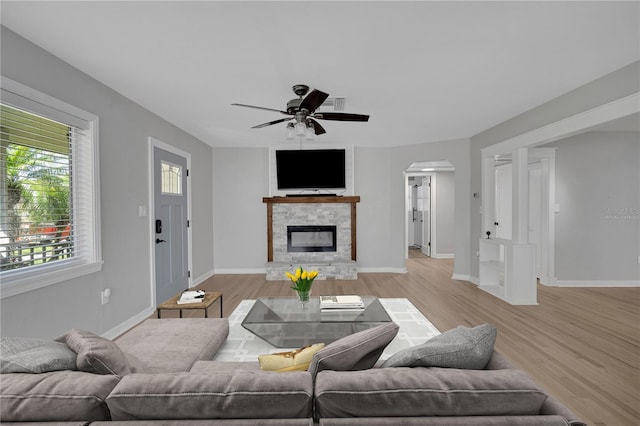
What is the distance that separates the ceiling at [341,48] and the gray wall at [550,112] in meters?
0.12

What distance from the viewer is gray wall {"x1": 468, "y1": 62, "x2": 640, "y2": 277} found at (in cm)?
292

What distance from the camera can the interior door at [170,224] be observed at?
4.25 metres

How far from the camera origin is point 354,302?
3.01 metres

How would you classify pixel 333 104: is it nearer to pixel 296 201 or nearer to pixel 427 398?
pixel 296 201

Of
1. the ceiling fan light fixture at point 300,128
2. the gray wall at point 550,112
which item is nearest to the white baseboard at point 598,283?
the gray wall at point 550,112

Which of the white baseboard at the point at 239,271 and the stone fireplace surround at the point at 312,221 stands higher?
the stone fireplace surround at the point at 312,221

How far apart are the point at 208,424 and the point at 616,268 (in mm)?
6501

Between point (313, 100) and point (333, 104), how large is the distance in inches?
36.7

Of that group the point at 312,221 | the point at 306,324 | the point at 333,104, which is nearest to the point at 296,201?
the point at 312,221

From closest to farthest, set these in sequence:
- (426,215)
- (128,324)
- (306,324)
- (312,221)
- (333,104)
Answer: (306,324) → (128,324) → (333,104) → (312,221) → (426,215)

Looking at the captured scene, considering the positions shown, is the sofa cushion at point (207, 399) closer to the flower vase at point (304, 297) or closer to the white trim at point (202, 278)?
the flower vase at point (304, 297)

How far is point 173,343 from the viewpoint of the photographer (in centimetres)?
213

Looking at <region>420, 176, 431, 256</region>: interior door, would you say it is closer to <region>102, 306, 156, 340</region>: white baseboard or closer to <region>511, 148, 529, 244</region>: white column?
<region>511, 148, 529, 244</region>: white column

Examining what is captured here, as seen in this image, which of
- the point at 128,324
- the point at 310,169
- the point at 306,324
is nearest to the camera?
the point at 306,324
